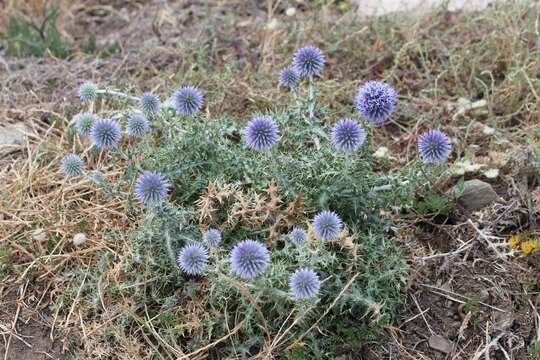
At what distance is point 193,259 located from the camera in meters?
2.62

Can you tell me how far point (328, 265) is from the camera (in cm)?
269

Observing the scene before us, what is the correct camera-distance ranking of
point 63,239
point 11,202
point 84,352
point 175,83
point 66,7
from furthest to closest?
point 66,7 → point 175,83 → point 11,202 → point 63,239 → point 84,352

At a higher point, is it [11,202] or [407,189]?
[407,189]

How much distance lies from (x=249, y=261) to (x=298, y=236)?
12.0 inches

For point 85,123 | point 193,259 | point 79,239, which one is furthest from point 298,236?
point 85,123

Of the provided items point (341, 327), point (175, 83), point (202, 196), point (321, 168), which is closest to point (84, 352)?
point (202, 196)

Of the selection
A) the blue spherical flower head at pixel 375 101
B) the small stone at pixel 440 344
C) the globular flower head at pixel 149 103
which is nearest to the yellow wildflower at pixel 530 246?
the small stone at pixel 440 344

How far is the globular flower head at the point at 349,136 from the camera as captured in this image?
2742mm

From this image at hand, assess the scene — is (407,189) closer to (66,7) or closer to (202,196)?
(202,196)

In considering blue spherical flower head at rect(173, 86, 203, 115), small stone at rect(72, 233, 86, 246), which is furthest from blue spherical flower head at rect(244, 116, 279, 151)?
small stone at rect(72, 233, 86, 246)

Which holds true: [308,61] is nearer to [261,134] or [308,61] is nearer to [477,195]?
[261,134]

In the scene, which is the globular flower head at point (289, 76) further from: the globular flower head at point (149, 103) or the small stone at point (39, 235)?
the small stone at point (39, 235)

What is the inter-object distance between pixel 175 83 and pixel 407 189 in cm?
181

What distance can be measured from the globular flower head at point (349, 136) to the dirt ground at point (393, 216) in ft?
2.05
